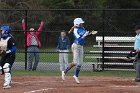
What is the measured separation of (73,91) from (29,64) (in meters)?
7.28

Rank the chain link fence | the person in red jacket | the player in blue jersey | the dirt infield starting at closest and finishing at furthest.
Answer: the dirt infield, the player in blue jersey, the person in red jacket, the chain link fence

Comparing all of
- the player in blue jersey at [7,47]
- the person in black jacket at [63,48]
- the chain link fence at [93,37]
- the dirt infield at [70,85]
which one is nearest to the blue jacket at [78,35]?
the dirt infield at [70,85]

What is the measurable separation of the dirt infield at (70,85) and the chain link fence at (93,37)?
3.64 metres

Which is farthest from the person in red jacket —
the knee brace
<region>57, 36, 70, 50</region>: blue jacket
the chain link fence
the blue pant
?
the knee brace

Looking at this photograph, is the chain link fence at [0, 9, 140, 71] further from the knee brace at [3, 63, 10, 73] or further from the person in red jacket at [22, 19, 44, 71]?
the knee brace at [3, 63, 10, 73]

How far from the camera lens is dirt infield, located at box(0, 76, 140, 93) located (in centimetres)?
1303

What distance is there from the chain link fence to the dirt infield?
3638 mm

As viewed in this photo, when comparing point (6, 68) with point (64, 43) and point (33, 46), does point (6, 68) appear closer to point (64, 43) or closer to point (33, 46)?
point (64, 43)

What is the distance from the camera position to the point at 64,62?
1911cm

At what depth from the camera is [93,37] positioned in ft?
75.7

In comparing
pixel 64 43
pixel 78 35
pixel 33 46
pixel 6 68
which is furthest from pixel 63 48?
pixel 6 68

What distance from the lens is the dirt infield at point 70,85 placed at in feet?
42.8

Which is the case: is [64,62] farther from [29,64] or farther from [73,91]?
[73,91]

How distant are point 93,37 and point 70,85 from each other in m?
8.99
